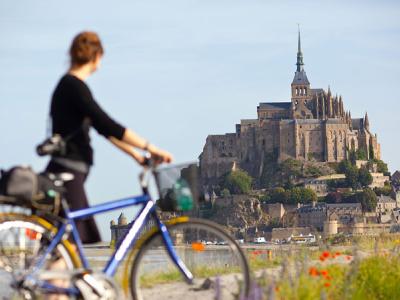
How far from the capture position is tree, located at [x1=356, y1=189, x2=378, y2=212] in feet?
287

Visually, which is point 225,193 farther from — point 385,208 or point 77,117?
point 77,117

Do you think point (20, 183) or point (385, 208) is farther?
point (385, 208)

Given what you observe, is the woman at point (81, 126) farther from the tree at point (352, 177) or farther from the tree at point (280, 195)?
the tree at point (352, 177)

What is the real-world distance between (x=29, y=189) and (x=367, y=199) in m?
85.0

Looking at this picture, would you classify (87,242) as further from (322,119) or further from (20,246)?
(322,119)

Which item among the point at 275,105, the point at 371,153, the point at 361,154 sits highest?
the point at 275,105

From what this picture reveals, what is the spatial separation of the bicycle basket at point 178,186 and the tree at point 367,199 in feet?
276

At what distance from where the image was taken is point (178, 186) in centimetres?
402

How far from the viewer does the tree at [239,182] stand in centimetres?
9325

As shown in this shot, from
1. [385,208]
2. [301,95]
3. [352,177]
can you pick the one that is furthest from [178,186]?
[301,95]

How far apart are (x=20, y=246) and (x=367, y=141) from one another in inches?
3778

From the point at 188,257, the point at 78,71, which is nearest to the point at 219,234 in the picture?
the point at 78,71

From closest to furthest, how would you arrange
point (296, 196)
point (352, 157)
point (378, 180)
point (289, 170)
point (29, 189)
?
1. point (29, 189)
2. point (296, 196)
3. point (289, 170)
4. point (352, 157)
5. point (378, 180)

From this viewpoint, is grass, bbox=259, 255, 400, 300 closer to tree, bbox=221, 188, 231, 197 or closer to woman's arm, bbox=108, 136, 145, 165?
woman's arm, bbox=108, 136, 145, 165
